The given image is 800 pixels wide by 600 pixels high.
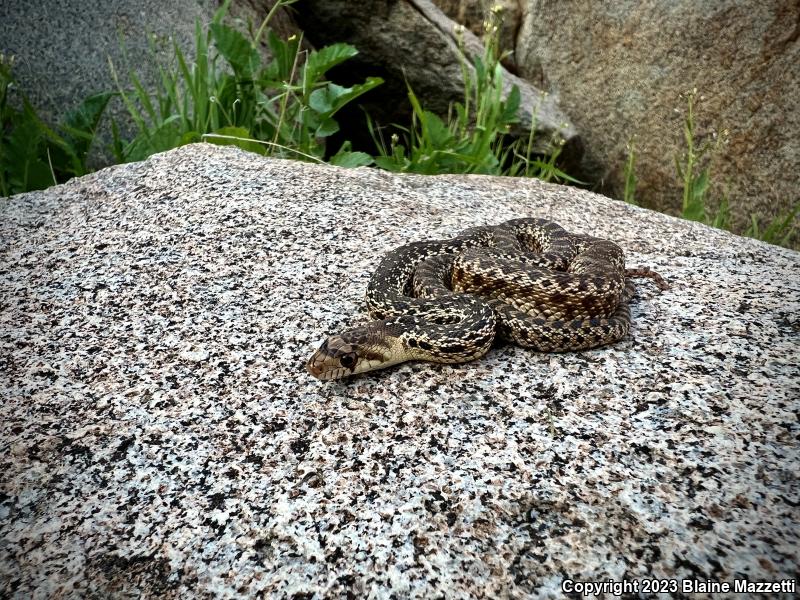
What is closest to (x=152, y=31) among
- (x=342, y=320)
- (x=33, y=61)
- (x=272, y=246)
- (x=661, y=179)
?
(x=33, y=61)

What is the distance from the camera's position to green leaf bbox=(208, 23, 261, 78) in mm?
5977

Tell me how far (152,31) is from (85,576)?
256 inches

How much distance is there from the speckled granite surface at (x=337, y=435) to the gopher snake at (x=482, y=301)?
0.12m

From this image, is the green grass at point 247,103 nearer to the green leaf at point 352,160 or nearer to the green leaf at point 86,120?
the green leaf at point 352,160

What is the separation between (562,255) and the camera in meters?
4.21

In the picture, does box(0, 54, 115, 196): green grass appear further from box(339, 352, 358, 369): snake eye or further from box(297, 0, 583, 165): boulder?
box(339, 352, 358, 369): snake eye

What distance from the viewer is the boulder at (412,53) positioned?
7984 mm

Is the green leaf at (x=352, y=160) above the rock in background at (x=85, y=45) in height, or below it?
below

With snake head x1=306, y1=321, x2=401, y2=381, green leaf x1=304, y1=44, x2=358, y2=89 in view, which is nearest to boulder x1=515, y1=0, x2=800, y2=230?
green leaf x1=304, y1=44, x2=358, y2=89

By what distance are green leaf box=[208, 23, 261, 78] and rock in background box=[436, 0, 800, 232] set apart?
3.97 metres

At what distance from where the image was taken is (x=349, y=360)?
10.3ft

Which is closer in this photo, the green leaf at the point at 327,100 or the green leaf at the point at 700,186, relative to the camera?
the green leaf at the point at 327,100

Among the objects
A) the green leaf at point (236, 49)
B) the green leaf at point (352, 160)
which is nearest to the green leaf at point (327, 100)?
the green leaf at point (352, 160)

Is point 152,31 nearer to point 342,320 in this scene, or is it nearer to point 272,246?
point 272,246
